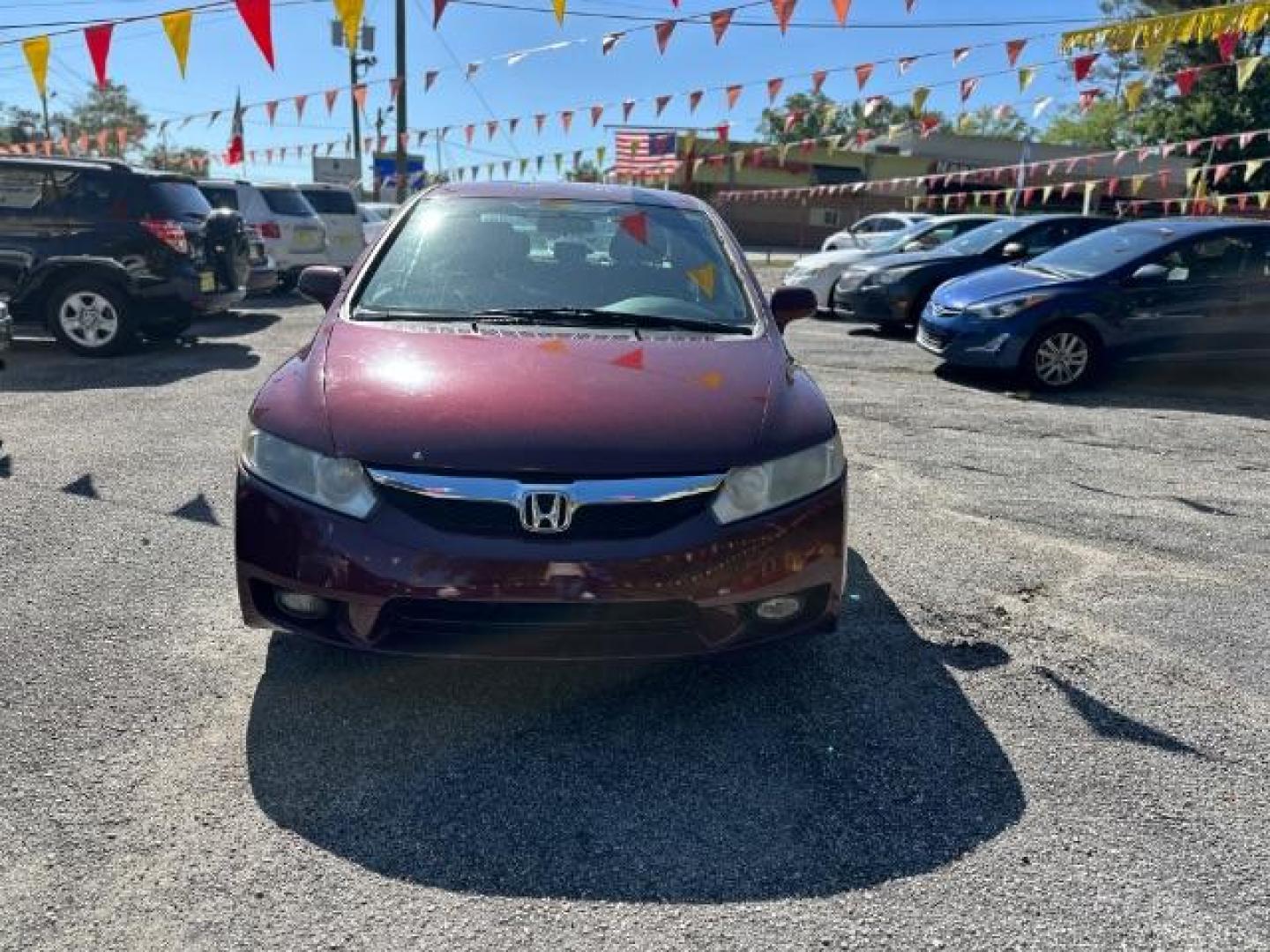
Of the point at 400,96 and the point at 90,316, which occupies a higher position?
the point at 400,96

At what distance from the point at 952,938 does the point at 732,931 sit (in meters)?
0.47

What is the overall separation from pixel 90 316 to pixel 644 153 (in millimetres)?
22417

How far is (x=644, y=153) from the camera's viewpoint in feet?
93.5

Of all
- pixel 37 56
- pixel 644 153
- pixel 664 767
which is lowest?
pixel 664 767

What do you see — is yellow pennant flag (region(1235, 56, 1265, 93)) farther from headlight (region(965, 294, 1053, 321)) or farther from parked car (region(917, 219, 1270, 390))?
headlight (region(965, 294, 1053, 321))

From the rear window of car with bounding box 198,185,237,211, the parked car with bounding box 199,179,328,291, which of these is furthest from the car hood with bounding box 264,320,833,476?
the rear window of car with bounding box 198,185,237,211

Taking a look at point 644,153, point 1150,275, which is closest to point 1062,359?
point 1150,275

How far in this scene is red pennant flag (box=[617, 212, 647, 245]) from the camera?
401cm

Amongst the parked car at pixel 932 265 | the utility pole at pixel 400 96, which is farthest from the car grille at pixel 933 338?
the utility pole at pixel 400 96

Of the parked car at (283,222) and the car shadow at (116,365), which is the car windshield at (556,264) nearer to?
the car shadow at (116,365)

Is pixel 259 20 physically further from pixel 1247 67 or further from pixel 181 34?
pixel 1247 67

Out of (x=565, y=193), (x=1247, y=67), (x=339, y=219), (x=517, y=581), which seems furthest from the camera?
(x=339, y=219)

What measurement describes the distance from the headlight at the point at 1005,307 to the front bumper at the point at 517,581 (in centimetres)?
596

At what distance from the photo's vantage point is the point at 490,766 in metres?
2.58
